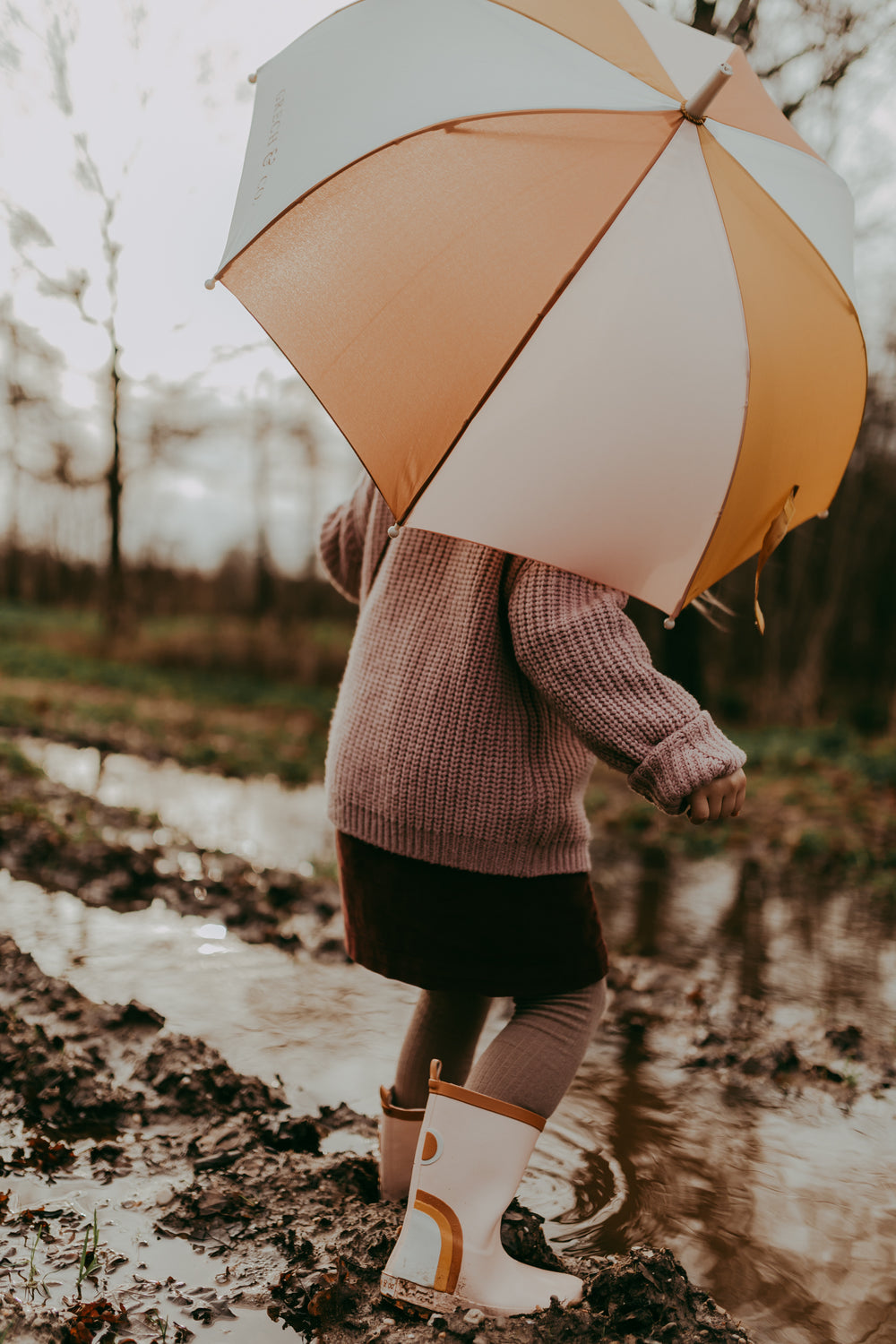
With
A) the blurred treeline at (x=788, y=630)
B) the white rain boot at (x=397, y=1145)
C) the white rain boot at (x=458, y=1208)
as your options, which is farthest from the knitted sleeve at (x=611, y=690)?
the blurred treeline at (x=788, y=630)

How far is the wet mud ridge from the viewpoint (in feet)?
5.84

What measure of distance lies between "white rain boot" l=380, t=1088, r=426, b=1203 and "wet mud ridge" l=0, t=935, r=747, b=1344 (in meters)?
0.04

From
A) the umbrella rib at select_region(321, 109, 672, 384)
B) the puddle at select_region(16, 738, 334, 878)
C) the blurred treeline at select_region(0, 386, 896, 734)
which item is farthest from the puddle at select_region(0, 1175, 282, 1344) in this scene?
the blurred treeline at select_region(0, 386, 896, 734)

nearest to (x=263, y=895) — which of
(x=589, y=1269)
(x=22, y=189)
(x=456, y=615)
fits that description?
(x=589, y=1269)

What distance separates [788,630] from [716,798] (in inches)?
639

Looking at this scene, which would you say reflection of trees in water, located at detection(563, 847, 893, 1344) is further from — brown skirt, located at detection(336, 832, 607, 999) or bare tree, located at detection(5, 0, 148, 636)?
bare tree, located at detection(5, 0, 148, 636)

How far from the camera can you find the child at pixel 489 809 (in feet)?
5.57

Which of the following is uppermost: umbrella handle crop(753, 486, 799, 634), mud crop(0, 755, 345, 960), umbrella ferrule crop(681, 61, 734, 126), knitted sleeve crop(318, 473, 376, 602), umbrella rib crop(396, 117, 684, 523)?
umbrella ferrule crop(681, 61, 734, 126)

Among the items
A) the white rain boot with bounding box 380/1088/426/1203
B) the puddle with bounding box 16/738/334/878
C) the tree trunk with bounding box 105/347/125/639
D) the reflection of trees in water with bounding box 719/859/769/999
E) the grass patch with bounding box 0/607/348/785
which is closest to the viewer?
the white rain boot with bounding box 380/1088/426/1203

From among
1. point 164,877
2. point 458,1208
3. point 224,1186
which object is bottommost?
point 164,877

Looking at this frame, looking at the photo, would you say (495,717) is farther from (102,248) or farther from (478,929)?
(102,248)

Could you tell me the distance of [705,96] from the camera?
5.62 ft

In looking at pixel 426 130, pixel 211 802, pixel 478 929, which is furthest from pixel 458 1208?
pixel 211 802

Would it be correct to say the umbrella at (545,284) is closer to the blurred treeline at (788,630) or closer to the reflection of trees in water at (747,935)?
the reflection of trees in water at (747,935)
